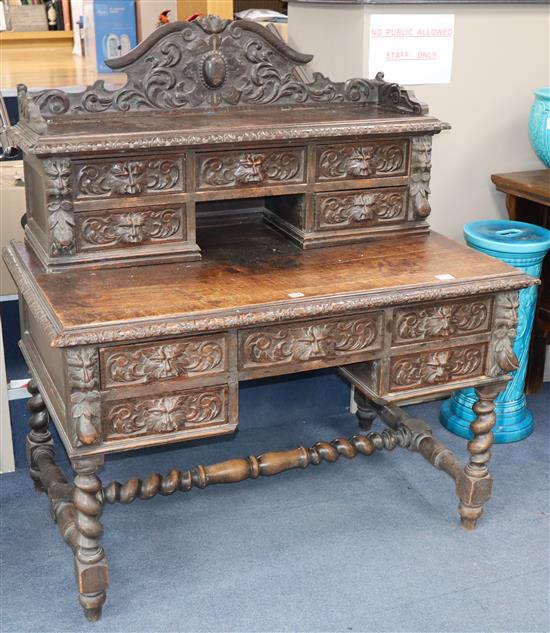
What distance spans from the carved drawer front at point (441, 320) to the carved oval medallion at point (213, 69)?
2.87 ft

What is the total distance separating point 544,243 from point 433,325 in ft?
2.75

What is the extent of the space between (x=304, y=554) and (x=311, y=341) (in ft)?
2.42

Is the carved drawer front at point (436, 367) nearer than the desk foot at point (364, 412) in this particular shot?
Yes

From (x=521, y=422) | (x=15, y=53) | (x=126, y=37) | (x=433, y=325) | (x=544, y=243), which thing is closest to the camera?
(x=433, y=325)

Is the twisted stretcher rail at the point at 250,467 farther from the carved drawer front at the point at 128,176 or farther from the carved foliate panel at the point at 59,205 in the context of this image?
the carved drawer front at the point at 128,176

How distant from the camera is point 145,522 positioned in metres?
2.91

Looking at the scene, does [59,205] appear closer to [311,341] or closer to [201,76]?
[201,76]

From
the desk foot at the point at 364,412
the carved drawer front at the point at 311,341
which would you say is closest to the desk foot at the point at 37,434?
the carved drawer front at the point at 311,341

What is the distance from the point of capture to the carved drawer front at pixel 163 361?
7.22 ft

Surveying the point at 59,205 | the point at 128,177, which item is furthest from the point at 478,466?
the point at 59,205

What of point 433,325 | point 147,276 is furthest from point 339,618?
point 147,276

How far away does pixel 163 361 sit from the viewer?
225cm

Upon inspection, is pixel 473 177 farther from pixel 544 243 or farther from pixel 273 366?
pixel 273 366

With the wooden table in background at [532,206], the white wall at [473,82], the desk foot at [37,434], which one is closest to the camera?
the desk foot at [37,434]
